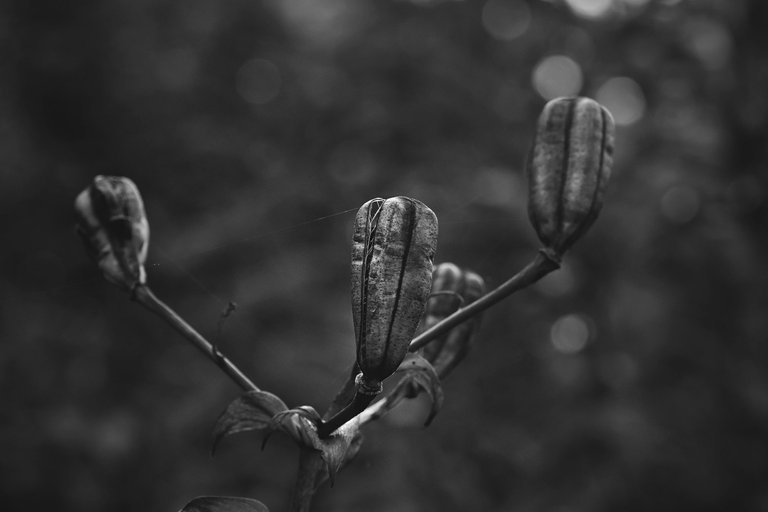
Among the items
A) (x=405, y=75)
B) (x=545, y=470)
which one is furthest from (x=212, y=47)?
(x=545, y=470)

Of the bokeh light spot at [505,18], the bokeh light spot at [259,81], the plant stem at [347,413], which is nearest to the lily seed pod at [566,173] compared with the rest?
the plant stem at [347,413]

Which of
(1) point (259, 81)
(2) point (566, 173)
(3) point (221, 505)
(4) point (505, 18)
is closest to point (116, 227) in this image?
(3) point (221, 505)

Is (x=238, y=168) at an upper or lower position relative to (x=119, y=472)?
upper

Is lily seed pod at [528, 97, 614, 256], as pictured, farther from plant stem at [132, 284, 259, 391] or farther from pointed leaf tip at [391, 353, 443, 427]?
plant stem at [132, 284, 259, 391]

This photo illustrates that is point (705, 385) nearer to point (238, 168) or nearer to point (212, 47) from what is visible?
point (238, 168)

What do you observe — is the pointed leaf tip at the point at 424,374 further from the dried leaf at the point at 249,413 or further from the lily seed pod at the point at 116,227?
the lily seed pod at the point at 116,227
